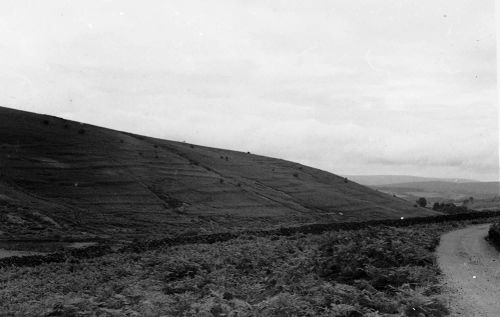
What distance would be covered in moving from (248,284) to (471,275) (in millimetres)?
10745

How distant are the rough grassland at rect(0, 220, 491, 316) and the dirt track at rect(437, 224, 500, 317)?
0.80 metres

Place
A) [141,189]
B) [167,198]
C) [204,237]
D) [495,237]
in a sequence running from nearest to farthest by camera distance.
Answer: [495,237] < [204,237] < [167,198] < [141,189]

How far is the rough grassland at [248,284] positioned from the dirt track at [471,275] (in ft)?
2.64

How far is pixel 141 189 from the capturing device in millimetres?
78125

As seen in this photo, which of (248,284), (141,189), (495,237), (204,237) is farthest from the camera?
(141,189)

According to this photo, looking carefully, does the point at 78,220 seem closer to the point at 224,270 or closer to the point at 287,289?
the point at 224,270

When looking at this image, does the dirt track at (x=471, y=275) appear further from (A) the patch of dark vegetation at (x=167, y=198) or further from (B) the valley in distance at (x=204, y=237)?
(A) the patch of dark vegetation at (x=167, y=198)

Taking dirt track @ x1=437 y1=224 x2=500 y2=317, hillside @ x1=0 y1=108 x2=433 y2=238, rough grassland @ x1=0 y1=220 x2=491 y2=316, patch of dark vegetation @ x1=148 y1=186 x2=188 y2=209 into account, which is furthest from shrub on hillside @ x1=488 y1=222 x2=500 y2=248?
patch of dark vegetation @ x1=148 y1=186 x2=188 y2=209

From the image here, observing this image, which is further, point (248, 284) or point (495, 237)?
point (495, 237)

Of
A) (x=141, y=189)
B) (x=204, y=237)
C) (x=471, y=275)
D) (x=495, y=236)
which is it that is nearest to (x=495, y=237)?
(x=495, y=236)

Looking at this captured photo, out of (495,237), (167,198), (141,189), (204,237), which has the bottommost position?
(204,237)

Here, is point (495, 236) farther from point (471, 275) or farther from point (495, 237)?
point (471, 275)

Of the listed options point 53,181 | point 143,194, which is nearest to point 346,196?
point 143,194

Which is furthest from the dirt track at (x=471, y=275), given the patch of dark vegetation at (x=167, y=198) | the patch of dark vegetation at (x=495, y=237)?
the patch of dark vegetation at (x=167, y=198)
